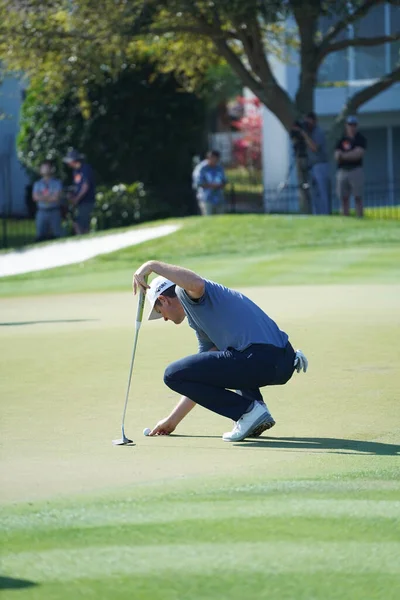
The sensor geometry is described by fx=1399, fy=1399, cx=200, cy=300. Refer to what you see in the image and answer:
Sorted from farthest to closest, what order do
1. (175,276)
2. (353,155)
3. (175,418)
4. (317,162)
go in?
(317,162), (353,155), (175,418), (175,276)

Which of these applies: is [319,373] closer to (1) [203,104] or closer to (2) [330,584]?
(2) [330,584]

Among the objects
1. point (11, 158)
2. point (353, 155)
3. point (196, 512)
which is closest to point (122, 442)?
point (196, 512)

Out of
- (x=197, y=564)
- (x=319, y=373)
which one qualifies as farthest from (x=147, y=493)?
(x=319, y=373)

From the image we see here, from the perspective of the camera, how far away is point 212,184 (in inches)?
1121

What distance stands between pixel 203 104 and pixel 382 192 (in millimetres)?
5600

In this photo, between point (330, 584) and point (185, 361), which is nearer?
point (330, 584)

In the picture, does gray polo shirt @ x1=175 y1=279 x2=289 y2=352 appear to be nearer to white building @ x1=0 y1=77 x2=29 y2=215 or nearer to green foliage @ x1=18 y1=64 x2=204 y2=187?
green foliage @ x1=18 y1=64 x2=204 y2=187

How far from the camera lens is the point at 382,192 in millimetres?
37812

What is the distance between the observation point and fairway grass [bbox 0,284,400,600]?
17.4 ft

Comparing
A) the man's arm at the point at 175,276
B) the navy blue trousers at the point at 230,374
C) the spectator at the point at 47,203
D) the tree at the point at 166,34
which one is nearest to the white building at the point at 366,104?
the tree at the point at 166,34

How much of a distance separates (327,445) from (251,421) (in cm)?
48

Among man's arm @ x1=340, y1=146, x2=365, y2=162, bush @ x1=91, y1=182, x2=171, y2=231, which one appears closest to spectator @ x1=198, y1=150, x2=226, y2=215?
man's arm @ x1=340, y1=146, x2=365, y2=162

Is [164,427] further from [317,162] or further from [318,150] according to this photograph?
[317,162]

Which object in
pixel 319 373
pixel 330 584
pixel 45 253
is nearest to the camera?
pixel 330 584
